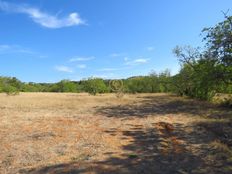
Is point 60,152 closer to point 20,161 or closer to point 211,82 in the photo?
point 20,161

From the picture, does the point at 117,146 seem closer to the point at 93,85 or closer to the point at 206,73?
the point at 206,73

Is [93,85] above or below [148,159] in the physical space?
above

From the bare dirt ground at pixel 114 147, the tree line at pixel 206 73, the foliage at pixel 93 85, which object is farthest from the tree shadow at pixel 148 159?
the foliage at pixel 93 85

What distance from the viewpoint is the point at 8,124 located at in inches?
605

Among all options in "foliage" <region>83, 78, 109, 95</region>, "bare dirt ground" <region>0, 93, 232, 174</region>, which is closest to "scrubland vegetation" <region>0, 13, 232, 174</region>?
"bare dirt ground" <region>0, 93, 232, 174</region>

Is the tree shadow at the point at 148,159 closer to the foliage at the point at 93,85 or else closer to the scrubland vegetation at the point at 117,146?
the scrubland vegetation at the point at 117,146

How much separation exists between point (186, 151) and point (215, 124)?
619cm

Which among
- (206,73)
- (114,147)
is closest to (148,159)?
(114,147)

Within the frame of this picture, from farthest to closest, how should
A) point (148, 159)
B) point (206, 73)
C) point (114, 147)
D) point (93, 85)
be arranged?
point (93, 85)
point (206, 73)
point (114, 147)
point (148, 159)

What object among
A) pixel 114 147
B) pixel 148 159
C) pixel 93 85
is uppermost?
pixel 93 85

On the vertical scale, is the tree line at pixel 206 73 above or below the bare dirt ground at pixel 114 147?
above

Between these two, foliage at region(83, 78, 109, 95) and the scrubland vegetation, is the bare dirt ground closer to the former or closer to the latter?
the scrubland vegetation

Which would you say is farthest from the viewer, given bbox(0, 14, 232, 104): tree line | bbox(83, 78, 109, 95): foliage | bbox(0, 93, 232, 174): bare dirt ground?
bbox(83, 78, 109, 95): foliage

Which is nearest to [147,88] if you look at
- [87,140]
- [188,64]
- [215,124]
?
[188,64]
